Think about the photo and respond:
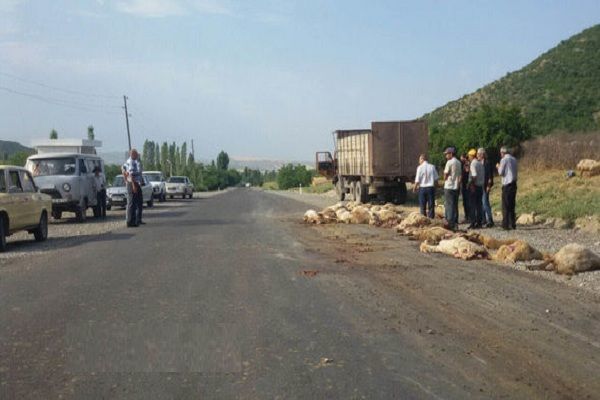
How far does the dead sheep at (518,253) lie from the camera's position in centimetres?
1088

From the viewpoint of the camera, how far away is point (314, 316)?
7102 mm

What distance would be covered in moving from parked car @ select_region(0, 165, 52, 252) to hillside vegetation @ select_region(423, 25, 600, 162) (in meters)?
27.3

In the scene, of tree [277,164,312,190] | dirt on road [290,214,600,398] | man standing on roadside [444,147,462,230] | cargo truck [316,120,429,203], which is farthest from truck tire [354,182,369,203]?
tree [277,164,312,190]

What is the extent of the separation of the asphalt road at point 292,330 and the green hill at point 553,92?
39.5 meters

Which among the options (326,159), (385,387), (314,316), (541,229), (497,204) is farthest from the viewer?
(326,159)

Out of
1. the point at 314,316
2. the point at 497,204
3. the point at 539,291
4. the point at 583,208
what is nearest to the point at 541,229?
the point at 583,208

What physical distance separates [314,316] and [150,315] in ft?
5.69

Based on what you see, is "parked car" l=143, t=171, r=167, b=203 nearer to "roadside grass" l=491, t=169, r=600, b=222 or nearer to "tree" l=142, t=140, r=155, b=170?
"roadside grass" l=491, t=169, r=600, b=222

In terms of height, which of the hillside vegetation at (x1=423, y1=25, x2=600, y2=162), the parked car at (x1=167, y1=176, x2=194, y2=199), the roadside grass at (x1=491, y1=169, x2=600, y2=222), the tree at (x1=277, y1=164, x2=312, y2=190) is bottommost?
the tree at (x1=277, y1=164, x2=312, y2=190)

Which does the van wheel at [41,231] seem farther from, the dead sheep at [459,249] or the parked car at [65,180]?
the dead sheep at [459,249]

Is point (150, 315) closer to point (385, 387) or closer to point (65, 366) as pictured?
point (65, 366)

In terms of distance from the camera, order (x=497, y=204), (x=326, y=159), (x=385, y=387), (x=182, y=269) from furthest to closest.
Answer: (x=326, y=159), (x=497, y=204), (x=182, y=269), (x=385, y=387)

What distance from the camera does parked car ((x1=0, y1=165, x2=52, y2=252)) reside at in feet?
46.2

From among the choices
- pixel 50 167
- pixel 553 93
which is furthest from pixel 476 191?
pixel 553 93
